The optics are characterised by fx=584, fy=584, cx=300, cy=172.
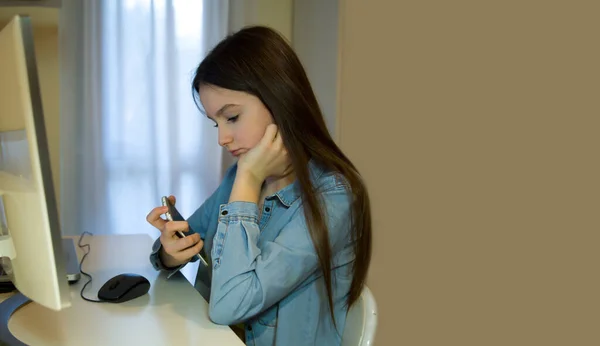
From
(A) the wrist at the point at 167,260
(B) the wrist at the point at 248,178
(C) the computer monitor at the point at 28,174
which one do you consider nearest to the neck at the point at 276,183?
(B) the wrist at the point at 248,178

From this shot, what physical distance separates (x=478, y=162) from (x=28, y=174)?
129 centimetres

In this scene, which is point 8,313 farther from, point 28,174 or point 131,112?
point 131,112

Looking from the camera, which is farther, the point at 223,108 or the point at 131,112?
the point at 131,112

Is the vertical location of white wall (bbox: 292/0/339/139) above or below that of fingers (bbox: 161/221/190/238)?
above

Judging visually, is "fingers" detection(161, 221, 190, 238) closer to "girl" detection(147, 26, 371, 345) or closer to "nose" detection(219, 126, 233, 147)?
"girl" detection(147, 26, 371, 345)

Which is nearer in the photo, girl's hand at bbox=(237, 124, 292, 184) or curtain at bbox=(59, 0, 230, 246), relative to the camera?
girl's hand at bbox=(237, 124, 292, 184)

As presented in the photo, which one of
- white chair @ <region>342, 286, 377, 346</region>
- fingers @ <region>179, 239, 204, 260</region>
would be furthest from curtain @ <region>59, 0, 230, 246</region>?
white chair @ <region>342, 286, 377, 346</region>

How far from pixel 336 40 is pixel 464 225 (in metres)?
0.91

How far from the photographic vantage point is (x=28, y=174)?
620 mm

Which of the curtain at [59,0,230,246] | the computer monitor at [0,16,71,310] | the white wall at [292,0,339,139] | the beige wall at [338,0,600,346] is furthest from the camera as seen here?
the curtain at [59,0,230,246]

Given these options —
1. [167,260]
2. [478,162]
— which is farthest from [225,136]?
[478,162]

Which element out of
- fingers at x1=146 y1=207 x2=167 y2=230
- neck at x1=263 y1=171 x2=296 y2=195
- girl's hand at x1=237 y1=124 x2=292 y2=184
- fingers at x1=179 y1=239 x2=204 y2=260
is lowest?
fingers at x1=179 y1=239 x2=204 y2=260

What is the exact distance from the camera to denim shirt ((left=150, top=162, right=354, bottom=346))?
3.05 feet

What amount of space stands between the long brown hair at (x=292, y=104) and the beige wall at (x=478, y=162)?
0.60 m
